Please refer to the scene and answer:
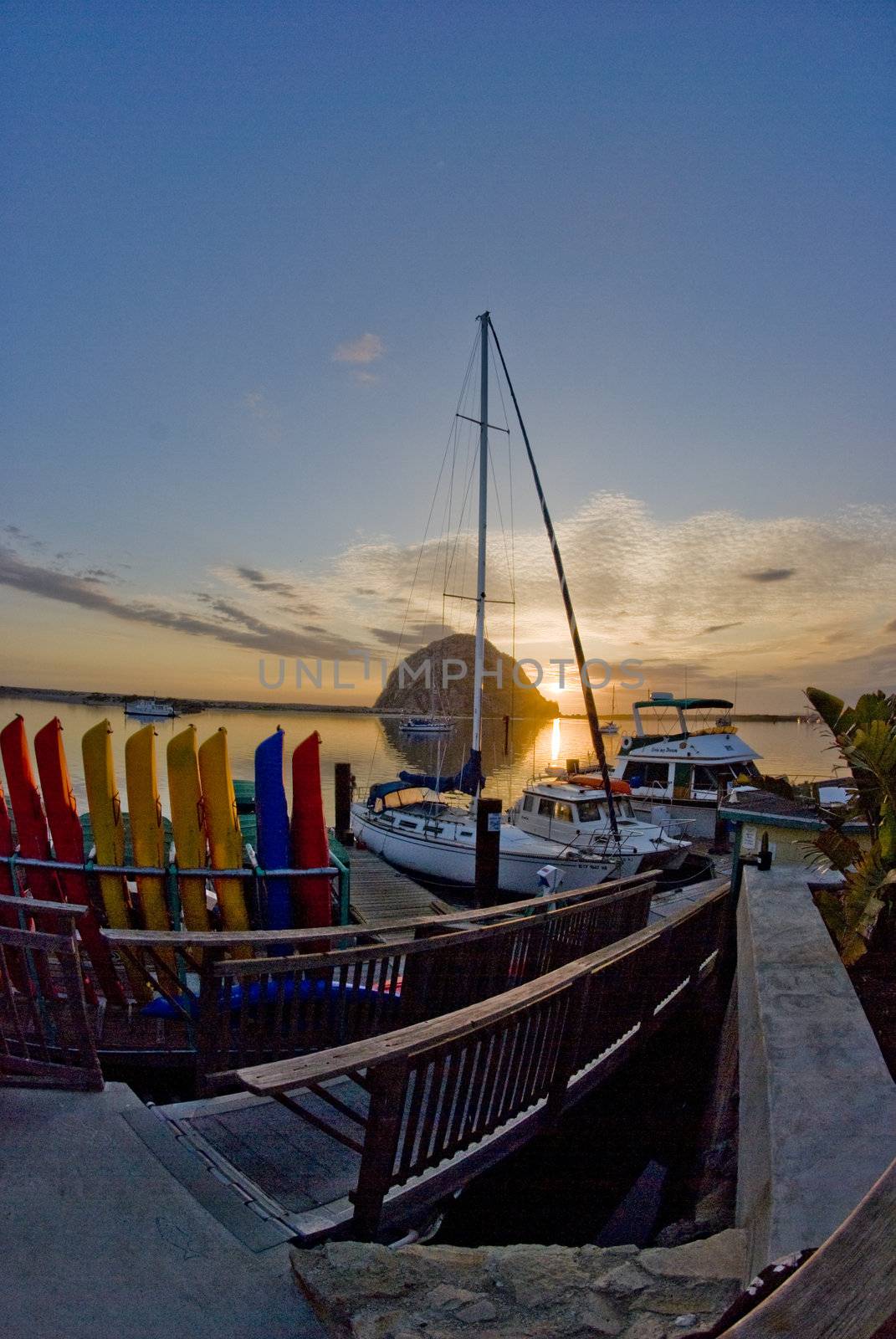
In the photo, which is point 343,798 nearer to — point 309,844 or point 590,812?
point 590,812

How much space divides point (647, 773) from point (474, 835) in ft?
49.2

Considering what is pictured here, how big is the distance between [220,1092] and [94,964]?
77.1 inches

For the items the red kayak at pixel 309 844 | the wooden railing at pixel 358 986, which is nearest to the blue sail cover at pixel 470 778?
the red kayak at pixel 309 844

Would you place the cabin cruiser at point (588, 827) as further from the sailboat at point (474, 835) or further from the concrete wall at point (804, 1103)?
the concrete wall at point (804, 1103)

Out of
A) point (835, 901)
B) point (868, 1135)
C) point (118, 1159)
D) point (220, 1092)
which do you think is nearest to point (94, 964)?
point (220, 1092)

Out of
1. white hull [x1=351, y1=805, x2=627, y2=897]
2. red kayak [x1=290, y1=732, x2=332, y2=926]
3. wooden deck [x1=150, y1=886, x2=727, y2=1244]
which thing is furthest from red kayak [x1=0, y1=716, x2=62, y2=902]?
white hull [x1=351, y1=805, x2=627, y2=897]

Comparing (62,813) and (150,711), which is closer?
(62,813)

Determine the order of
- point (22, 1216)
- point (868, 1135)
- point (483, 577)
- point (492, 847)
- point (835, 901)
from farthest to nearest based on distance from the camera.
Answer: point (483, 577)
point (492, 847)
point (835, 901)
point (22, 1216)
point (868, 1135)

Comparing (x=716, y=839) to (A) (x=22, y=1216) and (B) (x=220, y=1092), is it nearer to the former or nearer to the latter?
(B) (x=220, y=1092)

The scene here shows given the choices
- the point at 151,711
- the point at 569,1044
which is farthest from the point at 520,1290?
the point at 151,711

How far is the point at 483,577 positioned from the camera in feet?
64.8

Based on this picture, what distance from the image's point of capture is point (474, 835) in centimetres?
1898

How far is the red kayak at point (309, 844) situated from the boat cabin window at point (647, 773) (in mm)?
25340

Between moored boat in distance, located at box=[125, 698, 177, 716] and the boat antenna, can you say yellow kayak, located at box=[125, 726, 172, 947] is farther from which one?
moored boat in distance, located at box=[125, 698, 177, 716]
